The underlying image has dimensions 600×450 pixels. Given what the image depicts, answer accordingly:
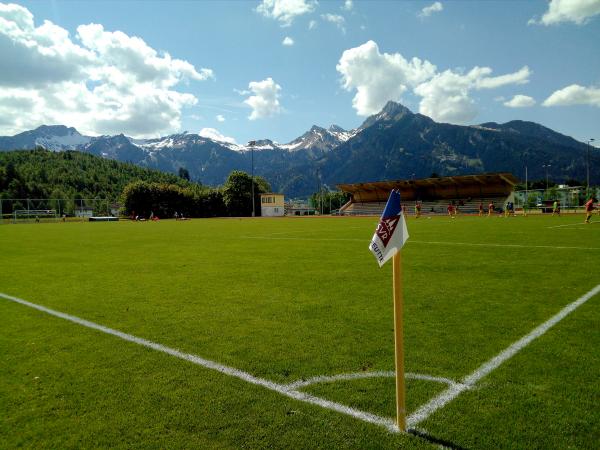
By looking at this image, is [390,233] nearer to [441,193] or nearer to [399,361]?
[399,361]

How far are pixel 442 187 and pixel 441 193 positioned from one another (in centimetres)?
146

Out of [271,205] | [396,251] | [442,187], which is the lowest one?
[396,251]

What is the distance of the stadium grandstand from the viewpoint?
A: 6625 cm

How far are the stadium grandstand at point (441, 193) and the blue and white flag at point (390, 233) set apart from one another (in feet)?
219

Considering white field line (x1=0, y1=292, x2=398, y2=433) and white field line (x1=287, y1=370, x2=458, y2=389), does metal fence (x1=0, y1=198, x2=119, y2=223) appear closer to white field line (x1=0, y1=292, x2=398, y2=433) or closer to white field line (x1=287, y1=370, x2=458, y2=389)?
white field line (x1=0, y1=292, x2=398, y2=433)

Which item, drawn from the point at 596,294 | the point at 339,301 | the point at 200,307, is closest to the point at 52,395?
the point at 200,307

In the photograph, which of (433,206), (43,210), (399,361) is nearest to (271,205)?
(433,206)

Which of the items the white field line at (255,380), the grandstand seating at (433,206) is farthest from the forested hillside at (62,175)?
the white field line at (255,380)

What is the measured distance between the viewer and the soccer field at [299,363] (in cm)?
297

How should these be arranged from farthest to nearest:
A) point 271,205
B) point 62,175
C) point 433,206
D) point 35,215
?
point 62,175 → point 271,205 → point 433,206 → point 35,215

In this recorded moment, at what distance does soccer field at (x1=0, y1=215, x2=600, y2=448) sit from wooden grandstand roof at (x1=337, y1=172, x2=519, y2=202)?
59.0 meters

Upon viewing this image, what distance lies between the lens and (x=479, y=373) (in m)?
3.86

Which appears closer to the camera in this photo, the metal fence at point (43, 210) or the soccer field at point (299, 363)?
the soccer field at point (299, 363)

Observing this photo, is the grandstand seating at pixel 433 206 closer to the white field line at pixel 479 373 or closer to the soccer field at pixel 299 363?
the soccer field at pixel 299 363
